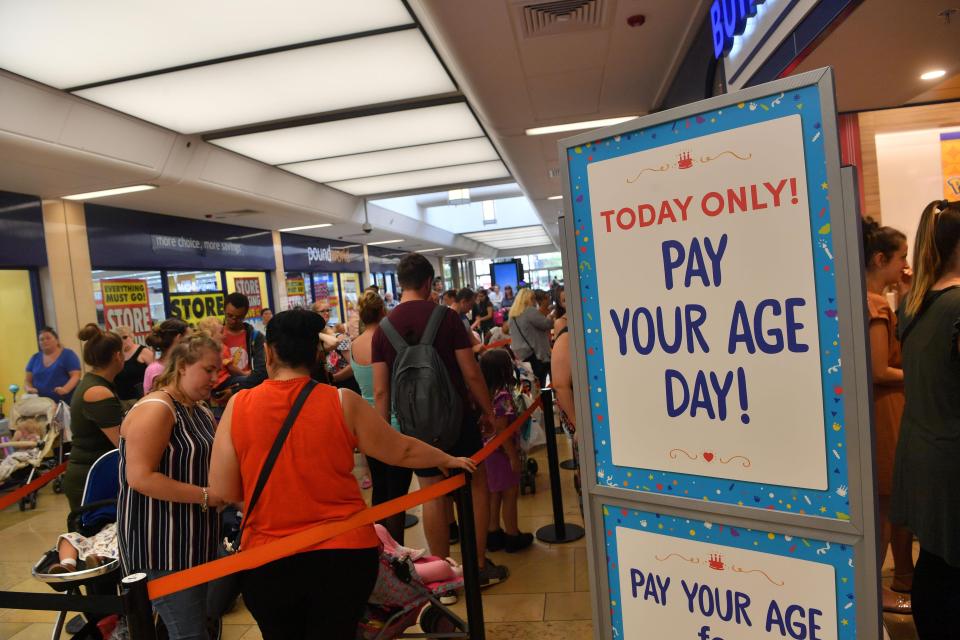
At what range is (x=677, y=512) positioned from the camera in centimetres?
156

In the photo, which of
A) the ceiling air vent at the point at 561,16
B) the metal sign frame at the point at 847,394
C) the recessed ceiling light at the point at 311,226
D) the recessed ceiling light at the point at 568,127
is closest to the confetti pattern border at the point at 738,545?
the metal sign frame at the point at 847,394

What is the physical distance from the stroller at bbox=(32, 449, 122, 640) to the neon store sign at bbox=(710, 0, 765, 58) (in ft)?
11.2

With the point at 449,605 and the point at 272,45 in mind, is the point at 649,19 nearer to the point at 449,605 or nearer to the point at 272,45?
the point at 272,45

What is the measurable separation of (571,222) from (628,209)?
0.18 meters

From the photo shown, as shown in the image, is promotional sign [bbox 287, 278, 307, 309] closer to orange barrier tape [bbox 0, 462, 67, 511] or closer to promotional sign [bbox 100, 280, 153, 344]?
promotional sign [bbox 100, 280, 153, 344]

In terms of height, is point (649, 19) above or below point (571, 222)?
above

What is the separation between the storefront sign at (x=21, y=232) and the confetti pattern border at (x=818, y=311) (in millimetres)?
7759

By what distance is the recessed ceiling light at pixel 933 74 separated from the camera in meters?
3.93

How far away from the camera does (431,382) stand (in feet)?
10.0

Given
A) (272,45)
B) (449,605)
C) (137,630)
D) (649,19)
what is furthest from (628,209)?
(272,45)

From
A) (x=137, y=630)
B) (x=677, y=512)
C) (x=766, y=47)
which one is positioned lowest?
(x=137, y=630)

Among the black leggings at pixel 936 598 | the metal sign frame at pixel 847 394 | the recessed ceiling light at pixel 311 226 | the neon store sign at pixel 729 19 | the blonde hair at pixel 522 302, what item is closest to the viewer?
the metal sign frame at pixel 847 394

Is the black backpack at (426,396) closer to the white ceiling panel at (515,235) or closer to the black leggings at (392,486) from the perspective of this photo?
the black leggings at (392,486)

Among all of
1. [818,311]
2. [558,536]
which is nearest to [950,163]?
[558,536]
